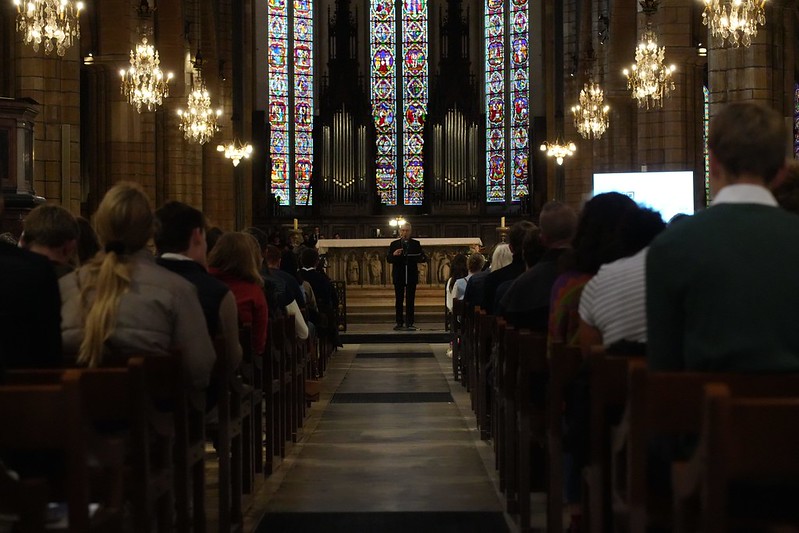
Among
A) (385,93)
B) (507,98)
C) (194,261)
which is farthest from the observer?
(385,93)

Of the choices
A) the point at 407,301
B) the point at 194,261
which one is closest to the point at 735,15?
the point at 194,261

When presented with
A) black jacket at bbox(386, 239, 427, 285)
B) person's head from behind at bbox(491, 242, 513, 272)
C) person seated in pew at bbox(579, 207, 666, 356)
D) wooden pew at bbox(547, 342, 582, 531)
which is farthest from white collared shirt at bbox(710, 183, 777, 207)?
black jacket at bbox(386, 239, 427, 285)

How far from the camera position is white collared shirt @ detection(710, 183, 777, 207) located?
2.97 metres

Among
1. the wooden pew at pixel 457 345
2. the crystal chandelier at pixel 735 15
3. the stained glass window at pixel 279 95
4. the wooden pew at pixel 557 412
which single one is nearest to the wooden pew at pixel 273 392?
the wooden pew at pixel 557 412

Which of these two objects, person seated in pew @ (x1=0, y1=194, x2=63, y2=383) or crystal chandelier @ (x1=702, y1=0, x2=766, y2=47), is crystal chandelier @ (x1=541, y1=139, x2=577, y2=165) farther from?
person seated in pew @ (x1=0, y1=194, x2=63, y2=383)

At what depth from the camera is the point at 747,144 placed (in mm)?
2963

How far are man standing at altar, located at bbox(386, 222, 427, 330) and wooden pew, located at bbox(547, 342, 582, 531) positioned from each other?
1249 centimetres

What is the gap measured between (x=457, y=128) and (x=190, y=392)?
26.2 metres

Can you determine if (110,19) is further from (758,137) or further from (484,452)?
(758,137)

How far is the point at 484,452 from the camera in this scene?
A: 7.82 m

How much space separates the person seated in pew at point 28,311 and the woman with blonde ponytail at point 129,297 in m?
0.54

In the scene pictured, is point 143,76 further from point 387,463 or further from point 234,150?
point 234,150

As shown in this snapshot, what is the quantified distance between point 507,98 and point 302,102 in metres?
5.37

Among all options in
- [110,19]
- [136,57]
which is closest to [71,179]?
[136,57]
